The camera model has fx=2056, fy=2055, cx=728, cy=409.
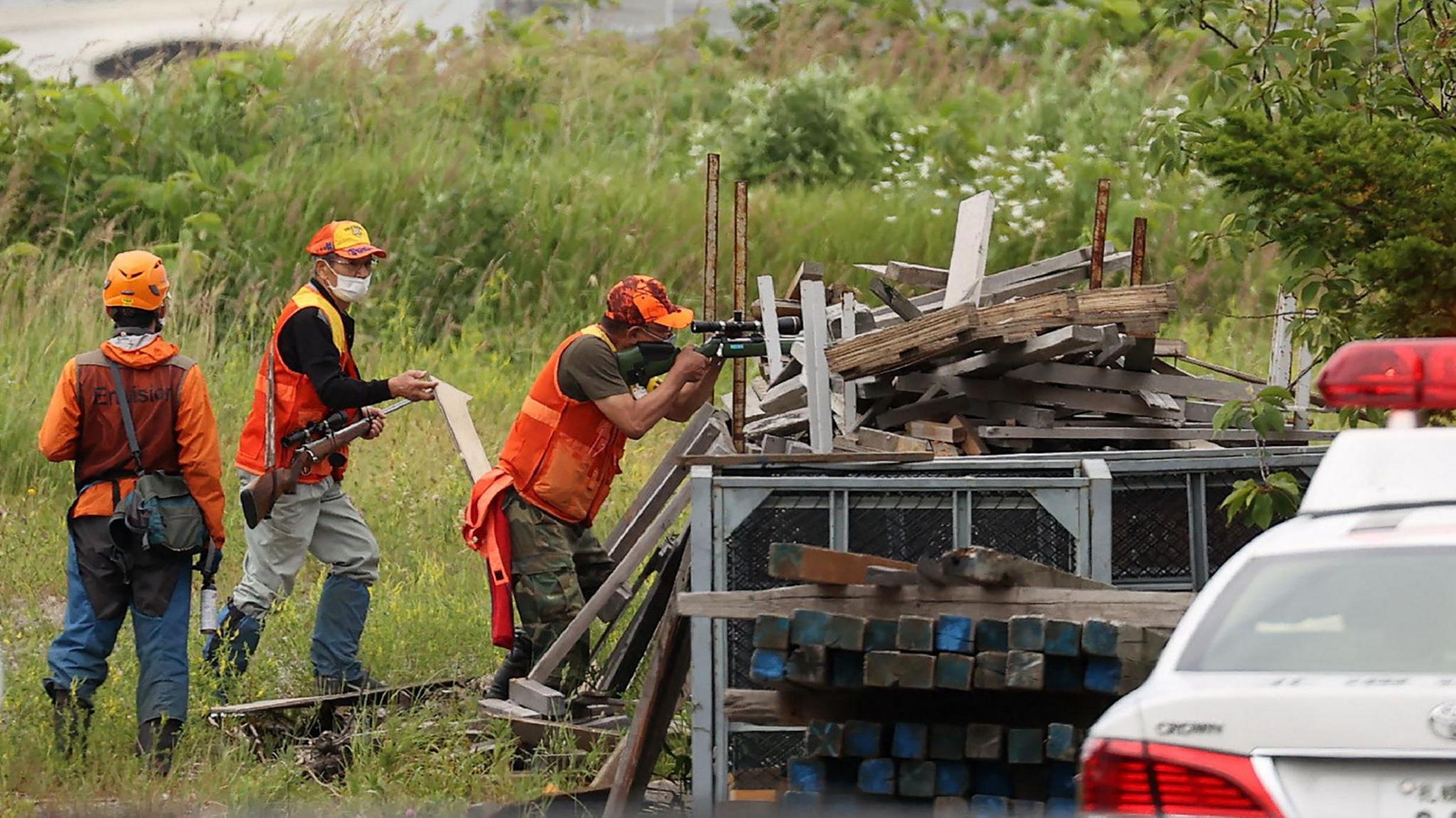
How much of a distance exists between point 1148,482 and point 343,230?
3731 mm

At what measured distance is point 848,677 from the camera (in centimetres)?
574

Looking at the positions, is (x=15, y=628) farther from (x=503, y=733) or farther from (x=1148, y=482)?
(x=1148, y=482)

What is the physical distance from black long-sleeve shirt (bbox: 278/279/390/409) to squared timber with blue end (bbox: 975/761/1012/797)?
3542 mm

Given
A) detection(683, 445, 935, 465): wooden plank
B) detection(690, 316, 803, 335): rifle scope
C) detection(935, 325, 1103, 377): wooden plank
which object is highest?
detection(690, 316, 803, 335): rifle scope

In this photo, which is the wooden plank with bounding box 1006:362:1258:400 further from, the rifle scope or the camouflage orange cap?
the camouflage orange cap

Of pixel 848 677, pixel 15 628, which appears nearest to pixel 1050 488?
pixel 848 677

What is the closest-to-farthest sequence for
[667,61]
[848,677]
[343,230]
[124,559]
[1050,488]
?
1. [848,677]
2. [1050,488]
3. [124,559]
4. [343,230]
5. [667,61]

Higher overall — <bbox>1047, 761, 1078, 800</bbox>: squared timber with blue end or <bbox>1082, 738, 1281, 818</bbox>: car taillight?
<bbox>1082, 738, 1281, 818</bbox>: car taillight

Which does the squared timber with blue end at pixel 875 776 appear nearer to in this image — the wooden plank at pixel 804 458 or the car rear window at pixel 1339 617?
the wooden plank at pixel 804 458

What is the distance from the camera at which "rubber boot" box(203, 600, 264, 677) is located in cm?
879

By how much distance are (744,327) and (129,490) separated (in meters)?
2.55

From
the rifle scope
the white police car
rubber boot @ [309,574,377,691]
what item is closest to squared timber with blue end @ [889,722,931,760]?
the white police car

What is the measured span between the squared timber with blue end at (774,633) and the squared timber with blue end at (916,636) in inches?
12.6

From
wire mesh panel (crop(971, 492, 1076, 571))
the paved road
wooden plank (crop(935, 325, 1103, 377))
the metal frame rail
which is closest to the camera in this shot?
the metal frame rail
